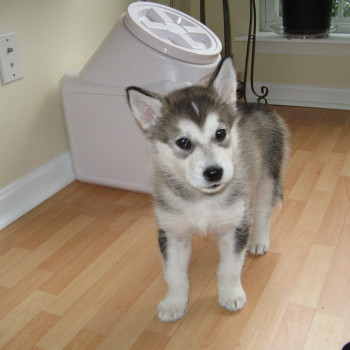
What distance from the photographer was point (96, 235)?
7.48 feet

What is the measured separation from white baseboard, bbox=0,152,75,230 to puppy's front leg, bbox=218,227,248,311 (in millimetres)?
1204

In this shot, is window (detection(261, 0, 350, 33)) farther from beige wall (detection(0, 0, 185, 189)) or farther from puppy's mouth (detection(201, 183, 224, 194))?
puppy's mouth (detection(201, 183, 224, 194))

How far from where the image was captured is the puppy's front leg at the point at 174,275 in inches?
68.0

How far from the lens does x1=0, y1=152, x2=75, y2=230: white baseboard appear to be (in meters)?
2.40

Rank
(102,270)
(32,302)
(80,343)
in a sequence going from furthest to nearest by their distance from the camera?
(102,270)
(32,302)
(80,343)

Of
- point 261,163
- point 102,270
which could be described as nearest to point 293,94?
point 261,163

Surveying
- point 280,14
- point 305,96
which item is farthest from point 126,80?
point 280,14

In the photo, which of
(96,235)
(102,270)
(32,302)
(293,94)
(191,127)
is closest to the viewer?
(191,127)

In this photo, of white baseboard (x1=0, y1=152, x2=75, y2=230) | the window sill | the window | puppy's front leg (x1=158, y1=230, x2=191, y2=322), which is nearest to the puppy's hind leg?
puppy's front leg (x1=158, y1=230, x2=191, y2=322)

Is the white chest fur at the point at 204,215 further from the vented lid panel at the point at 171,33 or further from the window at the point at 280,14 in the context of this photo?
the window at the point at 280,14

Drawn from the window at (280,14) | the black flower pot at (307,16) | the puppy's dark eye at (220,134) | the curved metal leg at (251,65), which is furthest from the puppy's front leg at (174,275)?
the window at (280,14)

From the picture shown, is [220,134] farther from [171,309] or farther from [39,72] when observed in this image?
[39,72]

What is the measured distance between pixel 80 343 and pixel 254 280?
2.40ft

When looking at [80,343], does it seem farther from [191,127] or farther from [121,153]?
[121,153]
